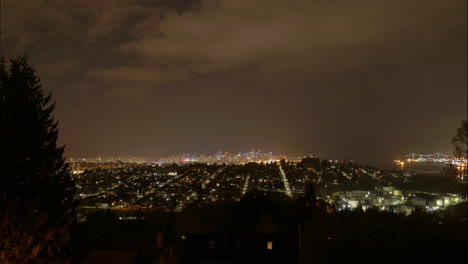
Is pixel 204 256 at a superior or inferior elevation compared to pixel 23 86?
inferior

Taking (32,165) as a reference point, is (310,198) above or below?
below

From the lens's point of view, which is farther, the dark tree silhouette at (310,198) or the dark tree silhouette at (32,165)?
the dark tree silhouette at (310,198)

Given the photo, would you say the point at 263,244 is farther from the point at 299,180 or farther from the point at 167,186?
the point at 299,180

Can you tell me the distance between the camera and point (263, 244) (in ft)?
60.5

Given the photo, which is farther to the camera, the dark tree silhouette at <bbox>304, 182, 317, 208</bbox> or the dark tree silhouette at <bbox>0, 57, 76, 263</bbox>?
the dark tree silhouette at <bbox>304, 182, 317, 208</bbox>

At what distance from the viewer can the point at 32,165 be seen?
1286 centimetres

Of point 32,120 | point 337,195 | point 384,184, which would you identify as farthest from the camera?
point 384,184

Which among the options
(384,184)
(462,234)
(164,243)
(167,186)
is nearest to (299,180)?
(384,184)

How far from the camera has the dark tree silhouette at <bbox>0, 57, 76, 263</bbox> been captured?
10727mm

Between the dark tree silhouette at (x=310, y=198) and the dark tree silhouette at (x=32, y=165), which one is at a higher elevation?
the dark tree silhouette at (x=32, y=165)

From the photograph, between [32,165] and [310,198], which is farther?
[310,198]

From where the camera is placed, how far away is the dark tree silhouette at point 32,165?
10727 mm

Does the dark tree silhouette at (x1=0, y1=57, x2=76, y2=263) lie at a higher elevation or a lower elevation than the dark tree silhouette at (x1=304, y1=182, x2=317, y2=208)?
higher

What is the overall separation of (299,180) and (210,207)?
26.2m
